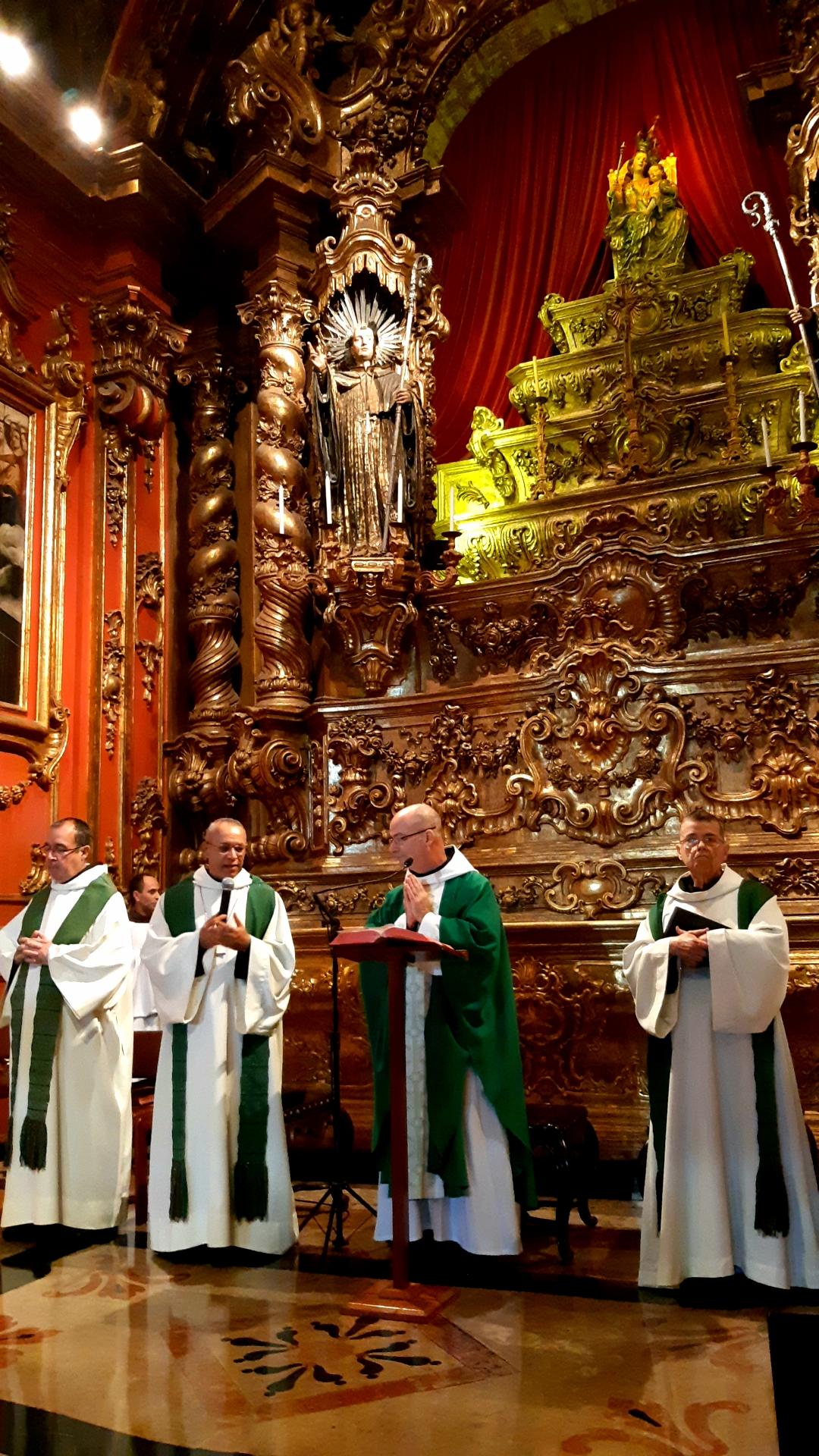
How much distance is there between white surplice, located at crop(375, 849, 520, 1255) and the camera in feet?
15.0

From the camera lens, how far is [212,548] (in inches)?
332

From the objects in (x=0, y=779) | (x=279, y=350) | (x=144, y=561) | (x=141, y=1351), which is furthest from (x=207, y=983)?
Result: (x=279, y=350)

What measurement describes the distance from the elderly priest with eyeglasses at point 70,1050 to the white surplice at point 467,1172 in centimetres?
136

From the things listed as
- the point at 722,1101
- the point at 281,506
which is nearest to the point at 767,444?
the point at 281,506

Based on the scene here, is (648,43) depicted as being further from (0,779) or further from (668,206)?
(0,779)

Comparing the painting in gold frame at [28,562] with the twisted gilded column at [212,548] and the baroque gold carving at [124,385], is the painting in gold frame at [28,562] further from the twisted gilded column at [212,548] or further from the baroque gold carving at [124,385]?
the twisted gilded column at [212,548]

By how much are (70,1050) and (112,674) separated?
3.14m

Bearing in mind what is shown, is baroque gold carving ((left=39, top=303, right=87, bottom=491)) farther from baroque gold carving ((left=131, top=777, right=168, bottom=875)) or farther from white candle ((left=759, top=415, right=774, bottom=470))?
white candle ((left=759, top=415, right=774, bottom=470))

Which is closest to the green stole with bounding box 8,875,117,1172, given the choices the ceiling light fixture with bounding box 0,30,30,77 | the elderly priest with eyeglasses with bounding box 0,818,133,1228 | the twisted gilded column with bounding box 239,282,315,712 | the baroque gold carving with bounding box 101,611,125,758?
the elderly priest with eyeglasses with bounding box 0,818,133,1228

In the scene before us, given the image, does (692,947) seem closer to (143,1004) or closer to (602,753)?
(602,753)

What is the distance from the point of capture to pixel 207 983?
5.09 meters

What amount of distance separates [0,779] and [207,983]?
8.69 ft

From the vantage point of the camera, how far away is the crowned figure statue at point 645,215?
8.29 meters

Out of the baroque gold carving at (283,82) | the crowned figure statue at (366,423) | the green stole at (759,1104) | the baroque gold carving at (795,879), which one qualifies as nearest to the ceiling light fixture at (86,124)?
the baroque gold carving at (283,82)
